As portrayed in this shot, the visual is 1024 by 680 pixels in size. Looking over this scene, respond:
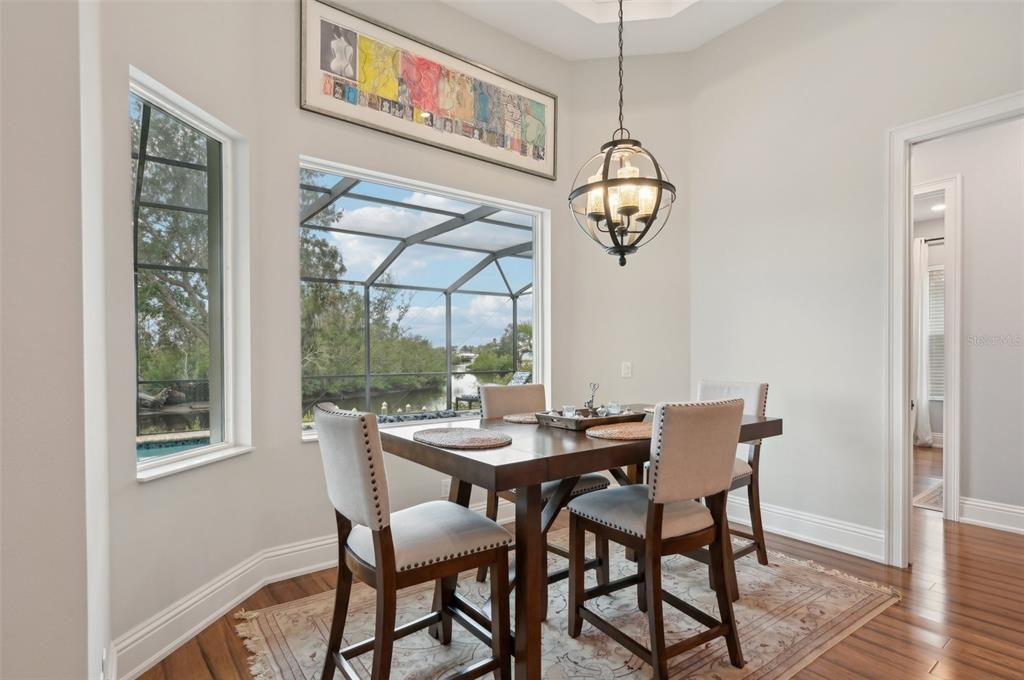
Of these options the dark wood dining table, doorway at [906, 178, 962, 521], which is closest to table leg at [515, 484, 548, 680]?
the dark wood dining table

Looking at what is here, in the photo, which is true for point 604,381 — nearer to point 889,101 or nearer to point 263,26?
point 889,101

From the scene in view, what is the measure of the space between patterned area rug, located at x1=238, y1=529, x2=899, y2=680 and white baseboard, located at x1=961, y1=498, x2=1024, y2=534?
1.65 m

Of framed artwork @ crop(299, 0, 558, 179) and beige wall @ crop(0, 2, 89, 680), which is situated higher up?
framed artwork @ crop(299, 0, 558, 179)

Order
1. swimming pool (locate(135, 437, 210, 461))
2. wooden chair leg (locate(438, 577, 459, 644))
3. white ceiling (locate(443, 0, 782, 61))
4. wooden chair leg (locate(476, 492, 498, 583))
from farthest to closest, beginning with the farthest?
white ceiling (locate(443, 0, 782, 61)) < wooden chair leg (locate(476, 492, 498, 583)) < swimming pool (locate(135, 437, 210, 461)) < wooden chair leg (locate(438, 577, 459, 644))

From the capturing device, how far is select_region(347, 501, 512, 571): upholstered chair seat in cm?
170

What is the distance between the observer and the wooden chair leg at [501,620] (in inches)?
70.5

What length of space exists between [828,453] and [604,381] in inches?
59.0

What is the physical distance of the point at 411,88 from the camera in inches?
128

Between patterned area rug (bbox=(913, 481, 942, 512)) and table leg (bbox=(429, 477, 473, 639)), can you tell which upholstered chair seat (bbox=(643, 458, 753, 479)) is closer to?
table leg (bbox=(429, 477, 473, 639))

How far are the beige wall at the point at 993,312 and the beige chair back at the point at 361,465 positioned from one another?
396 cm

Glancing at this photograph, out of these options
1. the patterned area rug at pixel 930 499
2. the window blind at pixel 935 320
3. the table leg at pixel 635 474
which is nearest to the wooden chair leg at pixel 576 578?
the table leg at pixel 635 474

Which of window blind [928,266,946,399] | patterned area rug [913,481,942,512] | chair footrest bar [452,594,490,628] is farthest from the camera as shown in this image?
window blind [928,266,946,399]

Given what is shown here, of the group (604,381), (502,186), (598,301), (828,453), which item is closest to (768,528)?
(828,453)

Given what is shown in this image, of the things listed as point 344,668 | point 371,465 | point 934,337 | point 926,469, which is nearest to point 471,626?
point 344,668
